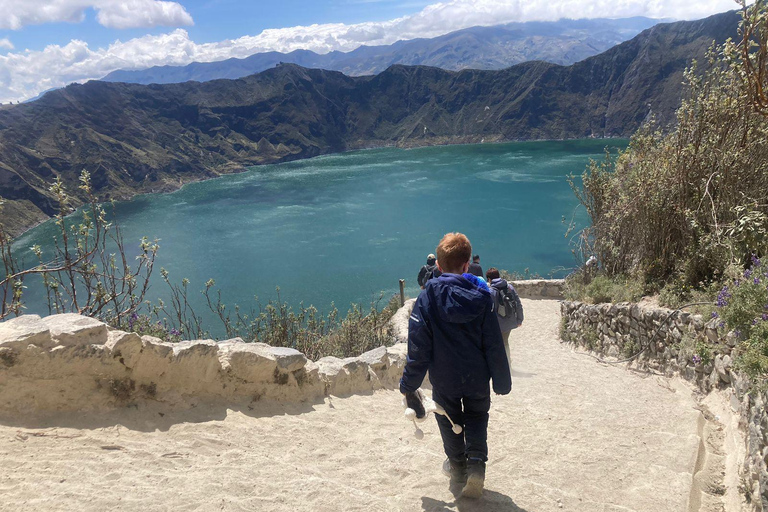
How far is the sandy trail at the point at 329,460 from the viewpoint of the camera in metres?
2.57

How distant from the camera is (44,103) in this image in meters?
77.2

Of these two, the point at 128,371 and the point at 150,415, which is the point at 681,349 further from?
the point at 128,371

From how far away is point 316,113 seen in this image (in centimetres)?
11394

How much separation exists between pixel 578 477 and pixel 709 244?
3777 mm

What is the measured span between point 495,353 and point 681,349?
367 cm

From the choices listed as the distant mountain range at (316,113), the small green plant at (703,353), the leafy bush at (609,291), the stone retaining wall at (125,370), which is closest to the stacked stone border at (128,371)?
the stone retaining wall at (125,370)

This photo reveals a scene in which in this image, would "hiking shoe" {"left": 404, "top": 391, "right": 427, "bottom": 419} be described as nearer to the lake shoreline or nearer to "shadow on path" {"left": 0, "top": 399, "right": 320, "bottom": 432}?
"shadow on path" {"left": 0, "top": 399, "right": 320, "bottom": 432}

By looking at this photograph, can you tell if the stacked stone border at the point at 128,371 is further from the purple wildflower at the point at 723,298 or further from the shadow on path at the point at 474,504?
the purple wildflower at the point at 723,298

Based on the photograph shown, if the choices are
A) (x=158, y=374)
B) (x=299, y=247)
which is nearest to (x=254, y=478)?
(x=158, y=374)

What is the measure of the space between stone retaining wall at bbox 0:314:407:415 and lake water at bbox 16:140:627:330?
1520 centimetres

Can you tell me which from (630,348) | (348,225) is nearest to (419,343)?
(630,348)

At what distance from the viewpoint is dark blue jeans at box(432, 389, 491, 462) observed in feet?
8.19

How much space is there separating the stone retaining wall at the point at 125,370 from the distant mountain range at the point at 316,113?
65795mm

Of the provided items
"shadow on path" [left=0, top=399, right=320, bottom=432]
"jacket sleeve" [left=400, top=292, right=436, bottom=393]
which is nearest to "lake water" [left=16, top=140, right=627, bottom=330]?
"shadow on path" [left=0, top=399, right=320, bottom=432]
